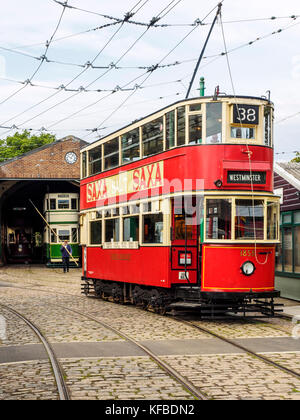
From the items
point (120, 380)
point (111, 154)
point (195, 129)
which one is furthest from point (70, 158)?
point (120, 380)

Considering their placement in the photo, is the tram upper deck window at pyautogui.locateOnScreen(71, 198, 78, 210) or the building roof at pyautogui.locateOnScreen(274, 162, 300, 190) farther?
the tram upper deck window at pyautogui.locateOnScreen(71, 198, 78, 210)

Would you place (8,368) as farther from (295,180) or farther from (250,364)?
(295,180)

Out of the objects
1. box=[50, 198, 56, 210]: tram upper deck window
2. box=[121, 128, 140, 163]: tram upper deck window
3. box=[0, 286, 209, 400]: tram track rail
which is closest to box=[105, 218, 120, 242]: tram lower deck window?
box=[121, 128, 140, 163]: tram upper deck window

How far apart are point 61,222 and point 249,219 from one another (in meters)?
26.6

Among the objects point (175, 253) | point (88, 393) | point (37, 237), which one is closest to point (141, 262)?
point (175, 253)

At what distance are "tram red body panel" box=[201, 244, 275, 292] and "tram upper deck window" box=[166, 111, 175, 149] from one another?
96.7 inches

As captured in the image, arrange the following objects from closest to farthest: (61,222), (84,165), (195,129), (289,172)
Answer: (195,129), (289,172), (84,165), (61,222)

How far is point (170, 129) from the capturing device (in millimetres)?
13875

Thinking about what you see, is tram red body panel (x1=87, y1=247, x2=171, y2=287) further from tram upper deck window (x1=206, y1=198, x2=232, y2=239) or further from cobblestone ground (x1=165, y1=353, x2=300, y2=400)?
cobblestone ground (x1=165, y1=353, x2=300, y2=400)

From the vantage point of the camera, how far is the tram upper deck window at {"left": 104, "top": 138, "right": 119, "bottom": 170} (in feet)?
55.7

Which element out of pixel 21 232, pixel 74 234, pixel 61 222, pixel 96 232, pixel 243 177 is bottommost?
pixel 96 232

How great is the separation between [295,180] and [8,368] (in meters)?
11.5

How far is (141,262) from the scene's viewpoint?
15.0 metres

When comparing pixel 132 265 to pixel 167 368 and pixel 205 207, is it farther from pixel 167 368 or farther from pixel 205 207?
pixel 167 368
